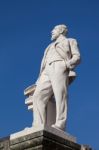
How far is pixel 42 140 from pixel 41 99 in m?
1.20

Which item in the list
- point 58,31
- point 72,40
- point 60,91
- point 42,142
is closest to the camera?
point 42,142

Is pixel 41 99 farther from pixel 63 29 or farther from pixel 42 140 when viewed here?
pixel 63 29

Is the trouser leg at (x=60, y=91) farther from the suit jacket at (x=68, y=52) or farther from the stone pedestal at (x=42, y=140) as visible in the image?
the stone pedestal at (x=42, y=140)

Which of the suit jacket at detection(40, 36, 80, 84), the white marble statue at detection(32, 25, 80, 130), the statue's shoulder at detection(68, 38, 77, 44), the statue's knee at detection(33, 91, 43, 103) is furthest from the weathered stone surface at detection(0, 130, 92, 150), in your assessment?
the statue's shoulder at detection(68, 38, 77, 44)

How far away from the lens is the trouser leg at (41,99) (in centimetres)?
1048

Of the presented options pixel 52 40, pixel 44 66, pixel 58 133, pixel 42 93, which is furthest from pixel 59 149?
pixel 52 40

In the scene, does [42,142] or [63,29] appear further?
[63,29]

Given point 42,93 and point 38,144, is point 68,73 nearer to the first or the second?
point 42,93

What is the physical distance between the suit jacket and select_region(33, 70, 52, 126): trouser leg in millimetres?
499

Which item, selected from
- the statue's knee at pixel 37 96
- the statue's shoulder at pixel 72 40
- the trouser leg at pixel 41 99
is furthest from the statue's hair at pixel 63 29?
the statue's knee at pixel 37 96

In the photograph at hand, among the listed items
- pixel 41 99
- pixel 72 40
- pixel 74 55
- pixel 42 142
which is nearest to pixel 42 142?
pixel 42 142

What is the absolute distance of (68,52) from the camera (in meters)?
11.1

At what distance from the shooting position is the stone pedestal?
→ 966cm

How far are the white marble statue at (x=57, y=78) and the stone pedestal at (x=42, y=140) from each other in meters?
0.28
